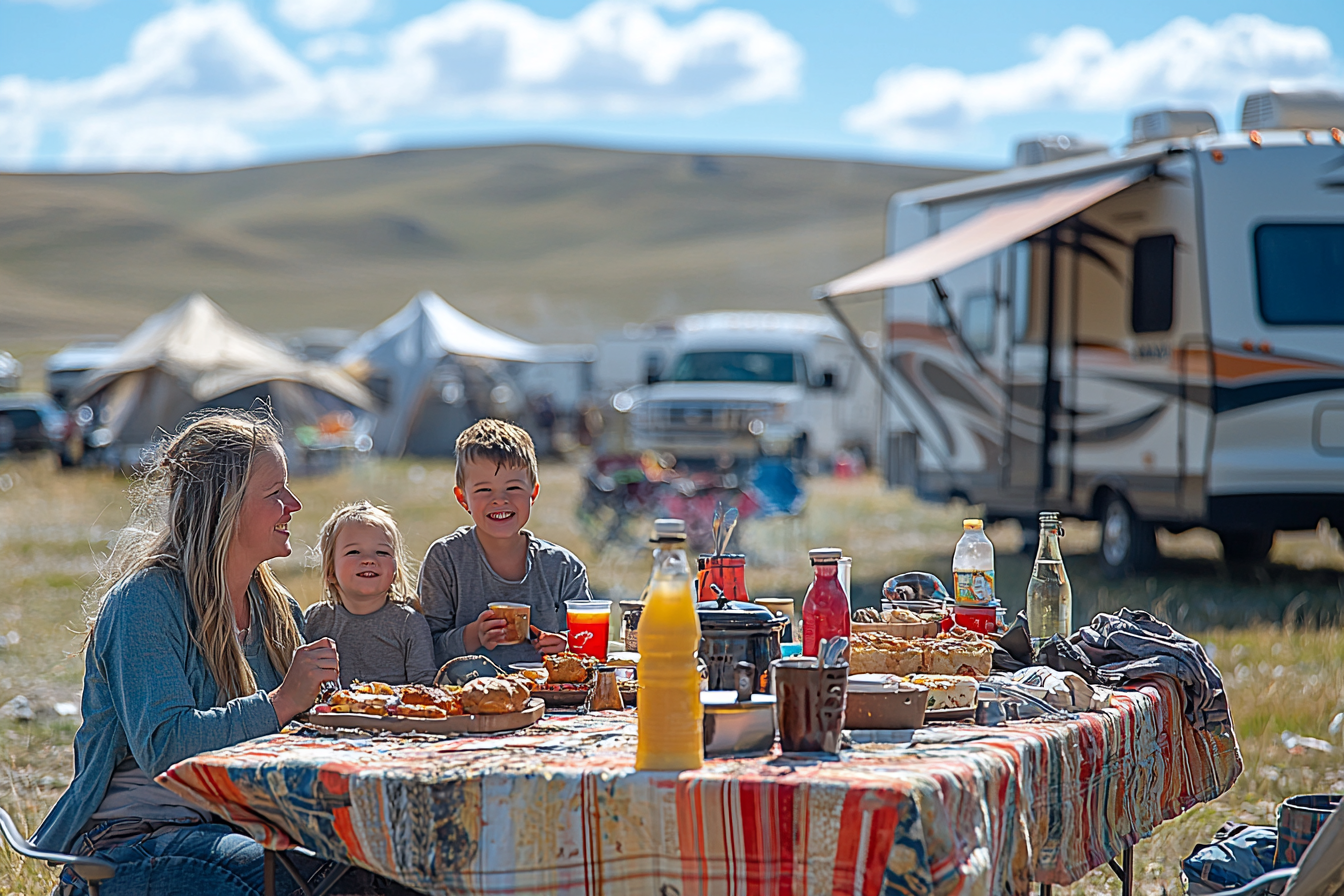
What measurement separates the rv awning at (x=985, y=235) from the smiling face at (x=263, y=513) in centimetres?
640

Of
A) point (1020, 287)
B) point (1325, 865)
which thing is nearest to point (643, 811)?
point (1325, 865)

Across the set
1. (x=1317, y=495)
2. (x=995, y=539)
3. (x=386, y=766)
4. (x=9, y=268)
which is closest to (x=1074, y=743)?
(x=386, y=766)

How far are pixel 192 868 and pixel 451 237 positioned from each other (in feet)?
331

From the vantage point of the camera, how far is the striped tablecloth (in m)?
2.09

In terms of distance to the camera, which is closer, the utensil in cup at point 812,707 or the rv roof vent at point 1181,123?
the utensil in cup at point 812,707

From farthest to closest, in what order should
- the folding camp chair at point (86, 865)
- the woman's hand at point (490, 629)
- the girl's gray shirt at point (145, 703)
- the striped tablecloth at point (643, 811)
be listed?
the woman's hand at point (490, 629)
the girl's gray shirt at point (145, 703)
the folding camp chair at point (86, 865)
the striped tablecloth at point (643, 811)

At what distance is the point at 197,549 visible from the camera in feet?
9.41

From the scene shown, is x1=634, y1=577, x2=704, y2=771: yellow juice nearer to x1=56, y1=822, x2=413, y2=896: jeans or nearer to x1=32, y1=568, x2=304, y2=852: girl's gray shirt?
x1=56, y1=822, x2=413, y2=896: jeans

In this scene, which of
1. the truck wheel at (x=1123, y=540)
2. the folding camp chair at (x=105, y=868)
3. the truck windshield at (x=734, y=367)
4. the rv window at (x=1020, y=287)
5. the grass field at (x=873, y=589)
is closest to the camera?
the folding camp chair at (x=105, y=868)

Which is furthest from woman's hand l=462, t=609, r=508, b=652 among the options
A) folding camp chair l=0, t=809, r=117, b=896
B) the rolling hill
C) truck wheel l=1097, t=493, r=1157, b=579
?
the rolling hill

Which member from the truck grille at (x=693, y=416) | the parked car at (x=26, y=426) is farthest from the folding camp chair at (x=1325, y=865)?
the parked car at (x=26, y=426)

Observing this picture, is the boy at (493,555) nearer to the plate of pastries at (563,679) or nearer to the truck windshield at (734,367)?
the plate of pastries at (563,679)

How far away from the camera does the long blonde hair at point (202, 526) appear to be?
2850 millimetres

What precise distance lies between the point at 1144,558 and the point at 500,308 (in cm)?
6699
